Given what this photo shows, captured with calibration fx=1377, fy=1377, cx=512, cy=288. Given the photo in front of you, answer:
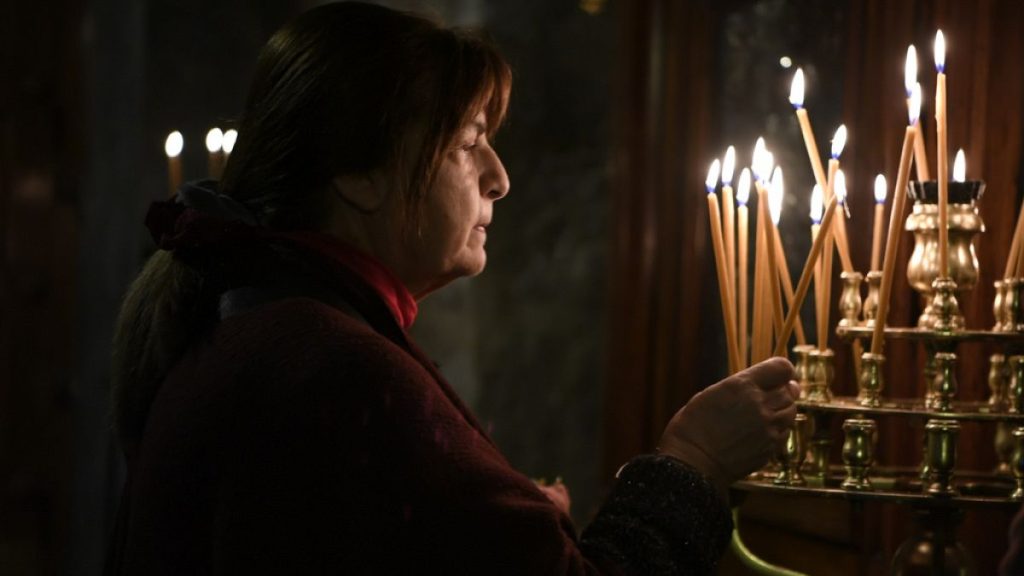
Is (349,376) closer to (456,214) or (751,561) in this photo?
(456,214)

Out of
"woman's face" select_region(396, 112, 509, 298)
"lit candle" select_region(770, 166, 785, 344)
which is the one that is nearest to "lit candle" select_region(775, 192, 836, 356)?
"lit candle" select_region(770, 166, 785, 344)

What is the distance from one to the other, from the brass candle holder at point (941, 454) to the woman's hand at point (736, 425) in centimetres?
16

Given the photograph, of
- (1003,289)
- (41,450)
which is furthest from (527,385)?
(1003,289)

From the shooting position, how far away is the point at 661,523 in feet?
4.64

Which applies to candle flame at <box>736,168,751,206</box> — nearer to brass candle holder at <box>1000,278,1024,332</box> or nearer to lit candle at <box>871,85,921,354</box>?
lit candle at <box>871,85,921,354</box>

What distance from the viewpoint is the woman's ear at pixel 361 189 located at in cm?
154

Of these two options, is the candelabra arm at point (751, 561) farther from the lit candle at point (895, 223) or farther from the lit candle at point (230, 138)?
the lit candle at point (230, 138)

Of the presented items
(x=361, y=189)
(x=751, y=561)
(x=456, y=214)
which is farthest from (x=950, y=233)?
(x=361, y=189)

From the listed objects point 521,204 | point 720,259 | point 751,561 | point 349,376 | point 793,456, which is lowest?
point 751,561

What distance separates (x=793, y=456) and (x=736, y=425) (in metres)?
0.16

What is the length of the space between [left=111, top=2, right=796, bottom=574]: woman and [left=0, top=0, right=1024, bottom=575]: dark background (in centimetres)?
103

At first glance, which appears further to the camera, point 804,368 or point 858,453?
point 804,368

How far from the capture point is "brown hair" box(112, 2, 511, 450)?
1517 mm

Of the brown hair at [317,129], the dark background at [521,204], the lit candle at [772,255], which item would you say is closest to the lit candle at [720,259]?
the lit candle at [772,255]
